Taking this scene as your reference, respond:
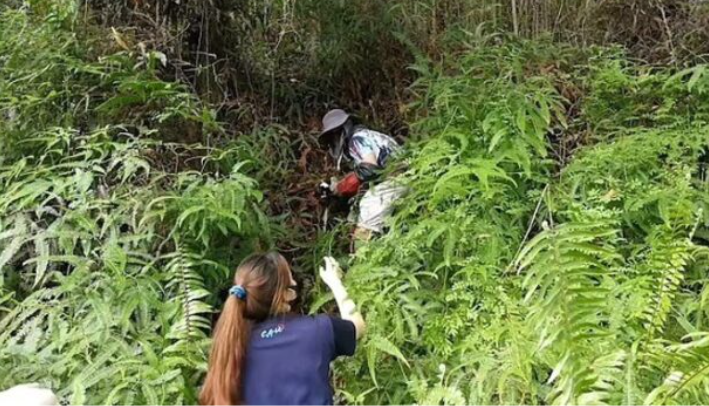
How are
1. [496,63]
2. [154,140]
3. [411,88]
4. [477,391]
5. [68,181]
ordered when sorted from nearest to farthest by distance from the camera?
1. [477,391]
2. [68,181]
3. [154,140]
4. [496,63]
5. [411,88]

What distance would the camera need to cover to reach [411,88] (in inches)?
222

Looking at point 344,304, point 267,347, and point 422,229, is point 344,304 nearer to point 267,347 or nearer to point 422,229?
point 267,347

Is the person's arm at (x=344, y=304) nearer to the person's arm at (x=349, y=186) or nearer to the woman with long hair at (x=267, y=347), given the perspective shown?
the woman with long hair at (x=267, y=347)

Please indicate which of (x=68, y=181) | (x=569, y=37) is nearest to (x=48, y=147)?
(x=68, y=181)

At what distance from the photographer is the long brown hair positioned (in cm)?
266

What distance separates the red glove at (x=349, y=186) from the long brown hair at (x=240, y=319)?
2096mm

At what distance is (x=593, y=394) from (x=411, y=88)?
11.6ft

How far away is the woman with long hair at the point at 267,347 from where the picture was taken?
2666 millimetres

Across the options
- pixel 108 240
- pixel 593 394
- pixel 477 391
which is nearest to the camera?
pixel 593 394

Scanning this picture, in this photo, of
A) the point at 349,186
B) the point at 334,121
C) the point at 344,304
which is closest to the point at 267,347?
the point at 344,304

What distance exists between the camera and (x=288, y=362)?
8.87ft

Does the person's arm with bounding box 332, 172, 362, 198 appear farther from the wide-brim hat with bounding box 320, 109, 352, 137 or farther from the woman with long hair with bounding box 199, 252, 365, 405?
the woman with long hair with bounding box 199, 252, 365, 405

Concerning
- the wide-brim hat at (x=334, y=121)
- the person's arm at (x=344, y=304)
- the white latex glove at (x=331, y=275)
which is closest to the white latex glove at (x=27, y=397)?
the person's arm at (x=344, y=304)

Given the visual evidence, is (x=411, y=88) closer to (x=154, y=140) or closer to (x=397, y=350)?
(x=154, y=140)
